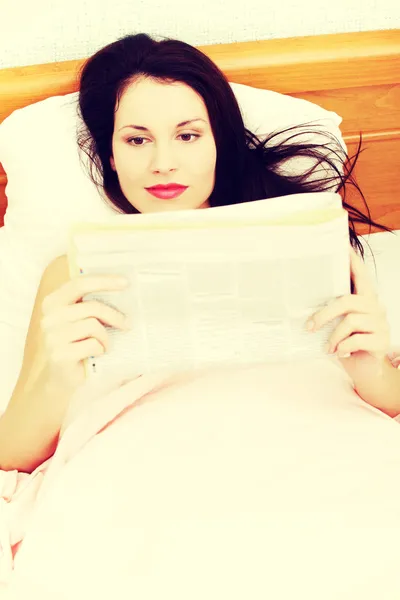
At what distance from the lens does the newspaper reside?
693 millimetres

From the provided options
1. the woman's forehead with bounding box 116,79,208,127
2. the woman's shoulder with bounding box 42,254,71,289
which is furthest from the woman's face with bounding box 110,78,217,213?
the woman's shoulder with bounding box 42,254,71,289

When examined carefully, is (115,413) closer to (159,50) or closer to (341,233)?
(341,233)

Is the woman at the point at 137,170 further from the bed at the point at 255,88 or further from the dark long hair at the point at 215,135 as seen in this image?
the bed at the point at 255,88

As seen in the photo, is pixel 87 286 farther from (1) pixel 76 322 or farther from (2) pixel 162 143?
(2) pixel 162 143

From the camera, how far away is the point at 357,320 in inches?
30.2

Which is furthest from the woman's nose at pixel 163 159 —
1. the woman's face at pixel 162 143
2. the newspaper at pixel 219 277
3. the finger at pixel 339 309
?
the finger at pixel 339 309

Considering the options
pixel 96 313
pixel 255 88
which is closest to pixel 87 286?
pixel 96 313

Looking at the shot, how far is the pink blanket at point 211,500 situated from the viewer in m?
0.70

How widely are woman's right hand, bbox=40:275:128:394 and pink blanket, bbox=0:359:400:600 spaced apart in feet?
0.49

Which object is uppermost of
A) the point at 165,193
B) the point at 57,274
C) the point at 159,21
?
the point at 159,21

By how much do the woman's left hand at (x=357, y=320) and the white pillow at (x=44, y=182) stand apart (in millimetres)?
491

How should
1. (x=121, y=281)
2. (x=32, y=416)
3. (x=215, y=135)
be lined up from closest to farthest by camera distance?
(x=121, y=281), (x=32, y=416), (x=215, y=135)

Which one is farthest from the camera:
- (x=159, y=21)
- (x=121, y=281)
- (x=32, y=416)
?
(x=159, y=21)

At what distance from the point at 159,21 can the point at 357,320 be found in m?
0.77
